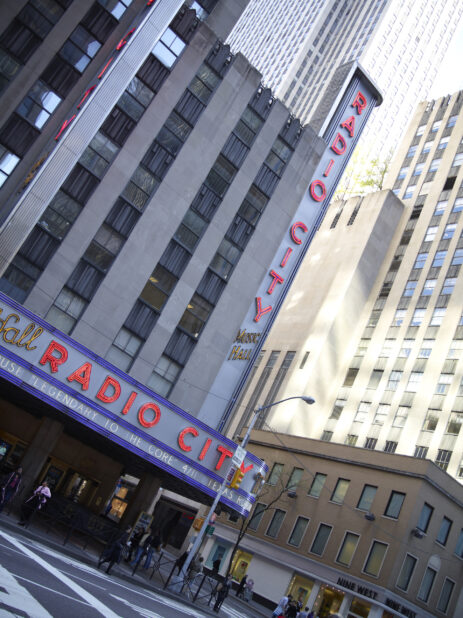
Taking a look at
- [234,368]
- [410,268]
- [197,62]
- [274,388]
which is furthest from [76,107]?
[410,268]

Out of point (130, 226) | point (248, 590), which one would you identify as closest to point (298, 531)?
point (248, 590)

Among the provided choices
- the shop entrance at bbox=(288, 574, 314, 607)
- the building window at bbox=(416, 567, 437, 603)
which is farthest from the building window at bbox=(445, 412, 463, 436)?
the shop entrance at bbox=(288, 574, 314, 607)

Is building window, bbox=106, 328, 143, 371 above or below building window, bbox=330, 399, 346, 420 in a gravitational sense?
below

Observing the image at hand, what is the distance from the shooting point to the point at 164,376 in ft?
112

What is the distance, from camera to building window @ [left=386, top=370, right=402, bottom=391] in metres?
64.6

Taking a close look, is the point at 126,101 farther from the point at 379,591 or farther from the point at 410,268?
the point at 410,268

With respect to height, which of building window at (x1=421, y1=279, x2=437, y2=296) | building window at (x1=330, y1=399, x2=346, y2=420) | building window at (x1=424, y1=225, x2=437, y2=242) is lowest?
building window at (x1=330, y1=399, x2=346, y2=420)

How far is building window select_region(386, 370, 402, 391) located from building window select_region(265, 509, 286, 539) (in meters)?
19.8

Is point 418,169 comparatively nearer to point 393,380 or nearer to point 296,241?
point 393,380

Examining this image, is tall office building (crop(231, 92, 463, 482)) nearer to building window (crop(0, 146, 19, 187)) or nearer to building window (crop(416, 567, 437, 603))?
building window (crop(416, 567, 437, 603))

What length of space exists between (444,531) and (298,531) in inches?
435

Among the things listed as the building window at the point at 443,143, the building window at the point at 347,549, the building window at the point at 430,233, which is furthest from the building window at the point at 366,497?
the building window at the point at 443,143

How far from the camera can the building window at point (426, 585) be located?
143 ft

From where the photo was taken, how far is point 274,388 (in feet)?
225
